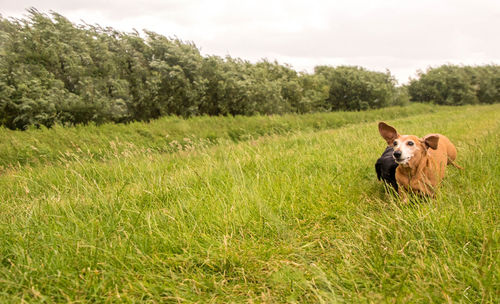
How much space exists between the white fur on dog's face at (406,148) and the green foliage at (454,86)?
37.8m

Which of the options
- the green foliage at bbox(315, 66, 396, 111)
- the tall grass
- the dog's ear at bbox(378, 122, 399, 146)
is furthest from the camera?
the green foliage at bbox(315, 66, 396, 111)

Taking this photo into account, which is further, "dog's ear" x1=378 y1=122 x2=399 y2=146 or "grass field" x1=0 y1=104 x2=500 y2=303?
"dog's ear" x1=378 y1=122 x2=399 y2=146

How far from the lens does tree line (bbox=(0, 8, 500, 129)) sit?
9469 millimetres

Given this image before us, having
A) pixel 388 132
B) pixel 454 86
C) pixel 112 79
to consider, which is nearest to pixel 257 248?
pixel 388 132

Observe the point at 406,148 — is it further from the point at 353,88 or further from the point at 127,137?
the point at 353,88

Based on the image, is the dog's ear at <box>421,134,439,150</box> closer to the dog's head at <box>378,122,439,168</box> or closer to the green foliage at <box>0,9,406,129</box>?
the dog's head at <box>378,122,439,168</box>

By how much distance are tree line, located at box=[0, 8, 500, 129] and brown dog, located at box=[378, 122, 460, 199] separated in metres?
10.1

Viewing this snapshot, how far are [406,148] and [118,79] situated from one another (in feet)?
35.8

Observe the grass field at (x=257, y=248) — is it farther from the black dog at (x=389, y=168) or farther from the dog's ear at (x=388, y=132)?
the dog's ear at (x=388, y=132)

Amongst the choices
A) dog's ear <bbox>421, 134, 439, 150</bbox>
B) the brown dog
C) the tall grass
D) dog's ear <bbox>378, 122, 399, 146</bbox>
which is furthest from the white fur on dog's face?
the tall grass

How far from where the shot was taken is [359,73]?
24.0 m

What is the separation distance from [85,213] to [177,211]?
92cm

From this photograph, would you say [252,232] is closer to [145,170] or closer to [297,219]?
[297,219]

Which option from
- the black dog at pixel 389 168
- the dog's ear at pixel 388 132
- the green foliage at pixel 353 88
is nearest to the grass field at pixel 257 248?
the black dog at pixel 389 168
